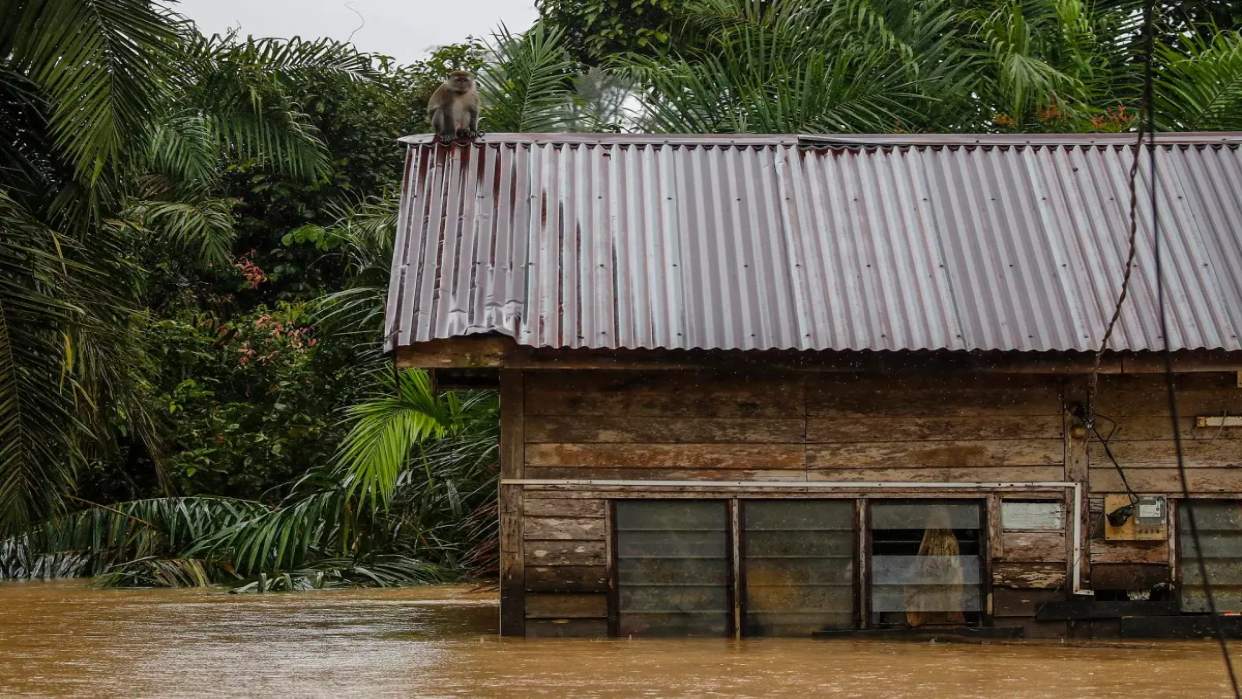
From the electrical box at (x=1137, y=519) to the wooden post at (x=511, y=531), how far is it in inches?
154

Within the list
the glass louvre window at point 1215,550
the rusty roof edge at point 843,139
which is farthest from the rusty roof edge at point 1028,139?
the glass louvre window at point 1215,550

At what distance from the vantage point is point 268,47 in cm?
1309

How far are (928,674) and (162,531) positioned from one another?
996 centimetres

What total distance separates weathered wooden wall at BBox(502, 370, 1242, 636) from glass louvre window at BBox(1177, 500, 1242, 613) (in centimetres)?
14

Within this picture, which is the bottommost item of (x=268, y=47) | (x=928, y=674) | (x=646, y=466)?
(x=928, y=674)

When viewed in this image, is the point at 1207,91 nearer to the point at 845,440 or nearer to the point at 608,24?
the point at 845,440

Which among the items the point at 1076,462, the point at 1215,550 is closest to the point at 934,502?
the point at 1076,462


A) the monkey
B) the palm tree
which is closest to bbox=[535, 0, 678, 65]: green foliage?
the palm tree

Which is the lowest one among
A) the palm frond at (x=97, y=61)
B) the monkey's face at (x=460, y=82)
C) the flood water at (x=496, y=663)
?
the flood water at (x=496, y=663)

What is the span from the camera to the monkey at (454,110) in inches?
465

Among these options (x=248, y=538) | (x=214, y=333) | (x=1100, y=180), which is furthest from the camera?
(x=214, y=333)

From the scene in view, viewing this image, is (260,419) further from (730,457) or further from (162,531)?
(730,457)

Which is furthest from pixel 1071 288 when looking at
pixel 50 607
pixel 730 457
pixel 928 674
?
pixel 50 607

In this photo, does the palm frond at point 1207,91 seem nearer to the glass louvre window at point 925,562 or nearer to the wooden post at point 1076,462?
the wooden post at point 1076,462
